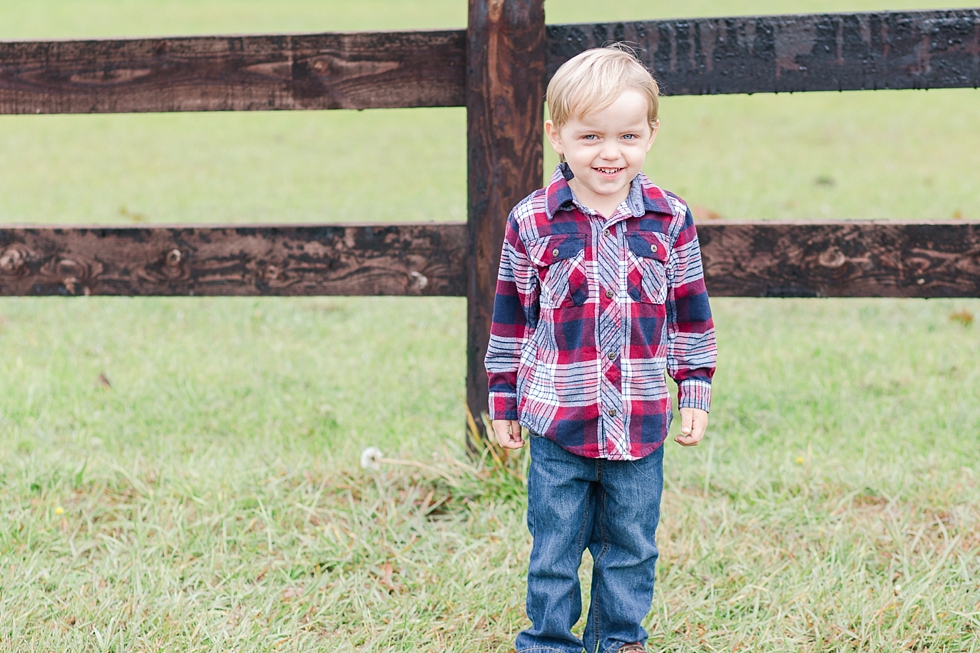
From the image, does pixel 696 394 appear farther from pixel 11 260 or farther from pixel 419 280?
pixel 11 260

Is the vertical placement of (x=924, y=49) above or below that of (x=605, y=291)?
above

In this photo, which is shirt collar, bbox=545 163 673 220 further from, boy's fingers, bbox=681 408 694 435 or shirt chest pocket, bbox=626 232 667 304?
boy's fingers, bbox=681 408 694 435

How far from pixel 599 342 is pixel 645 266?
0.64ft

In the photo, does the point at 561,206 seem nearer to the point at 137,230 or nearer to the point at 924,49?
the point at 924,49

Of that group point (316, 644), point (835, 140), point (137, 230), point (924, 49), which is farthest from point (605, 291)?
point (835, 140)

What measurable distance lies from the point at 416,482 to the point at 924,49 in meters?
2.06

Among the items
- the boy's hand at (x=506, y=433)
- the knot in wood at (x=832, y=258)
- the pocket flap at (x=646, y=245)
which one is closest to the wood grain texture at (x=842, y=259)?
the knot in wood at (x=832, y=258)

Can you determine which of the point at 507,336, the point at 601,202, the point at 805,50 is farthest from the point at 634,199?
the point at 805,50

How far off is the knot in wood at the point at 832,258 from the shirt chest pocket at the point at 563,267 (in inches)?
47.2

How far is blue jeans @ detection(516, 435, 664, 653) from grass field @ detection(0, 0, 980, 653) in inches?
8.8

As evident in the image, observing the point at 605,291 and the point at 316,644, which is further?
the point at 316,644

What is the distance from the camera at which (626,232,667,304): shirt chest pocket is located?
2.15m

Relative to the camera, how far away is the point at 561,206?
218cm

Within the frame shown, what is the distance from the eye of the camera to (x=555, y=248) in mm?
2170
